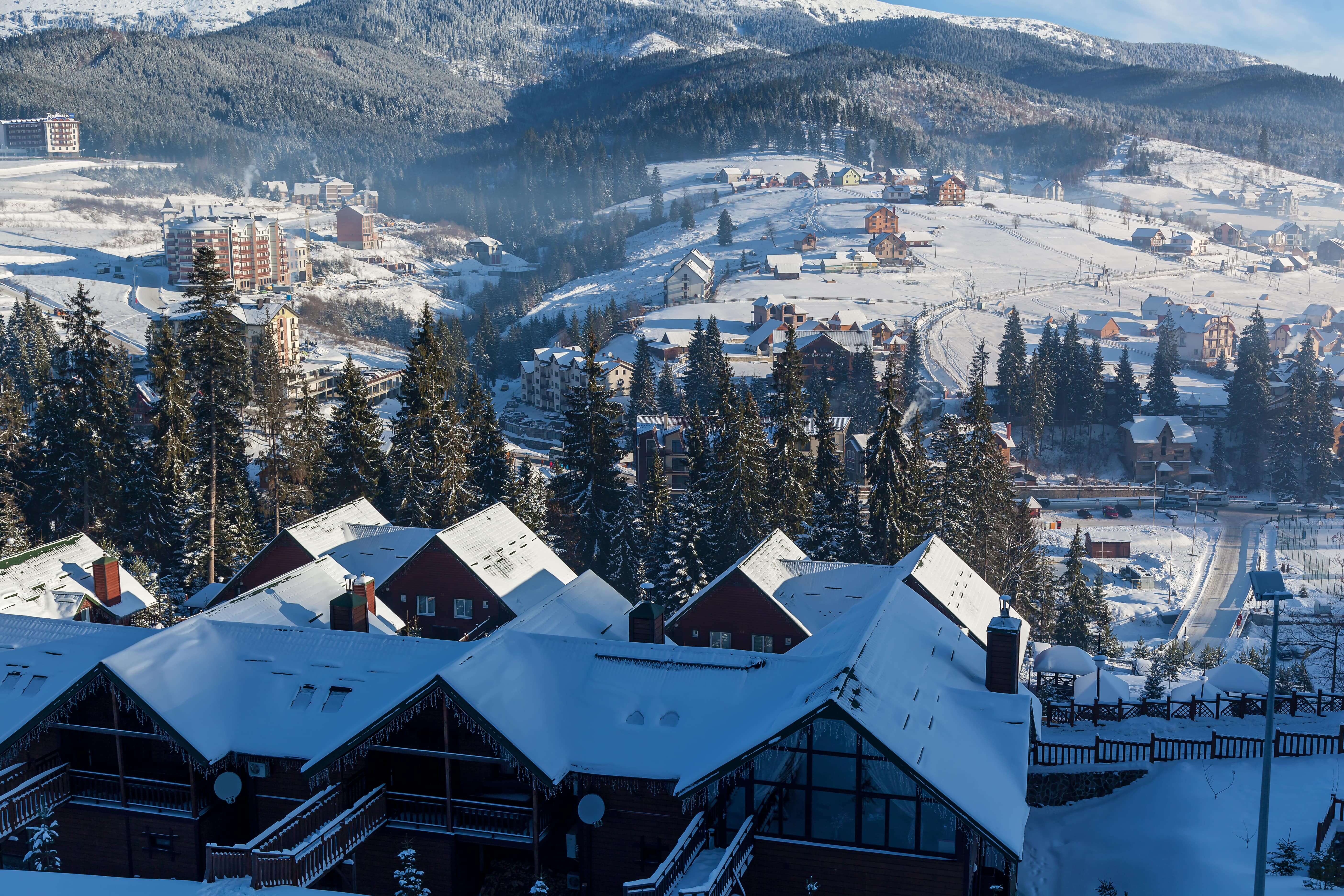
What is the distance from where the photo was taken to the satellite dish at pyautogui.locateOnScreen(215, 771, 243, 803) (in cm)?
1962

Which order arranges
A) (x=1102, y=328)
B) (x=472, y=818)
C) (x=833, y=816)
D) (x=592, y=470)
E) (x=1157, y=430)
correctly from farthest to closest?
(x=1102, y=328)
(x=1157, y=430)
(x=592, y=470)
(x=472, y=818)
(x=833, y=816)

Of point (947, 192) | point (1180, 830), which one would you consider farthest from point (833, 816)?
point (947, 192)

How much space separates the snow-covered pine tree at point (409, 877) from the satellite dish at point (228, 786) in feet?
10.2

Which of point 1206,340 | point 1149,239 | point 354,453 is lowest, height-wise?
point 1206,340

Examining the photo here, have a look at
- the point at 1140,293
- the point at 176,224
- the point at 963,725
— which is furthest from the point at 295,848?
the point at 176,224

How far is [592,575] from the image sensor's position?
29312 millimetres

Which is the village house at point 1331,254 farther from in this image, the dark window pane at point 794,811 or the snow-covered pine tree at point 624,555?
the dark window pane at point 794,811

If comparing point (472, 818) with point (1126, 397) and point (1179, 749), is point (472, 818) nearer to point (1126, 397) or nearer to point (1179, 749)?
point (1179, 749)

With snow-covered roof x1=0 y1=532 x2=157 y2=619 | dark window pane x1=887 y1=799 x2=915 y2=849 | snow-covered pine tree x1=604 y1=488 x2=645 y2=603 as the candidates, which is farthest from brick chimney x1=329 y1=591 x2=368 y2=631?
snow-covered pine tree x1=604 y1=488 x2=645 y2=603

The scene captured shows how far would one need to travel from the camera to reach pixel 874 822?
1780cm

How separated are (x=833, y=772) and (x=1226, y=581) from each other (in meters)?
57.6

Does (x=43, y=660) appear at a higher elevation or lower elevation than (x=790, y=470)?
higher

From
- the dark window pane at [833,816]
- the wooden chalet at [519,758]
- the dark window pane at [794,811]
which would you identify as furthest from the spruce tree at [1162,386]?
the dark window pane at [794,811]

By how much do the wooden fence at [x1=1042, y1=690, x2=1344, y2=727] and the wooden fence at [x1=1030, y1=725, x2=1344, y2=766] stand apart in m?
1.35
